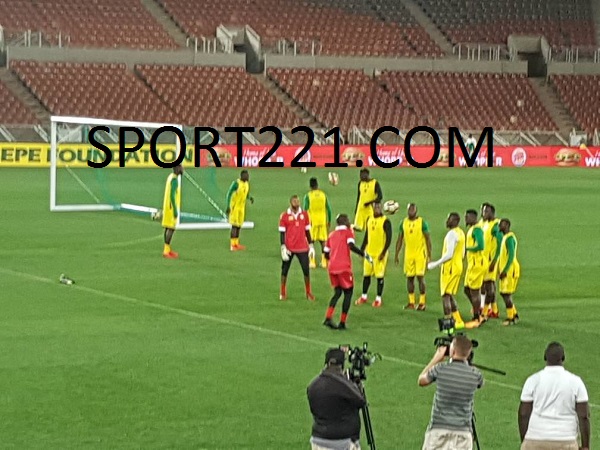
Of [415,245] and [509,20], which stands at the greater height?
[509,20]

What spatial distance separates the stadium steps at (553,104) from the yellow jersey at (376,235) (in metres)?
48.1

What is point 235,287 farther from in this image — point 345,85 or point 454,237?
point 345,85

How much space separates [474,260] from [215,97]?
43.6 meters

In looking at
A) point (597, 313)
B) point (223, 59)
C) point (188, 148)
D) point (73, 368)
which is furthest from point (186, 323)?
point (223, 59)

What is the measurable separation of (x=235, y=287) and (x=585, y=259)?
8810 millimetres

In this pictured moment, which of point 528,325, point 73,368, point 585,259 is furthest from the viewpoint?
point 585,259

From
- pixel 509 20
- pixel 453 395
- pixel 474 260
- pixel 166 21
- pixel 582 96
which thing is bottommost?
pixel 453 395

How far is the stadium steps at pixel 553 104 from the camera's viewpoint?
225ft

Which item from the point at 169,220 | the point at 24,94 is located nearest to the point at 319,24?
the point at 24,94

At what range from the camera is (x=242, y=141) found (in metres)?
57.4

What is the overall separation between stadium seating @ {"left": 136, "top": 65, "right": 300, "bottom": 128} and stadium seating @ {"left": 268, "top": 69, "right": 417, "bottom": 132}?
163 cm

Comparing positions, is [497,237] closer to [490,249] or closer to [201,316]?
[490,249]

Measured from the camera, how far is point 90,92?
60000 millimetres

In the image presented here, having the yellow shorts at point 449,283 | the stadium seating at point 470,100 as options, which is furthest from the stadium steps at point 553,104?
the yellow shorts at point 449,283
